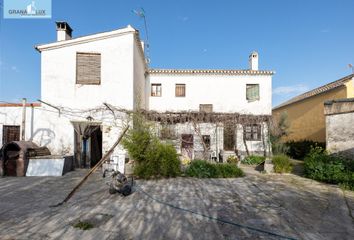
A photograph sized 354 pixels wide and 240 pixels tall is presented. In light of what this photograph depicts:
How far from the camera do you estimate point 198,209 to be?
557cm

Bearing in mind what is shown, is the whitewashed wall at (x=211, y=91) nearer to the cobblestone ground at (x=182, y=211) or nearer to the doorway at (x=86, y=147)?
the doorway at (x=86, y=147)

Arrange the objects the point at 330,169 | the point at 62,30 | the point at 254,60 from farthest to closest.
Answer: the point at 254,60 → the point at 62,30 → the point at 330,169

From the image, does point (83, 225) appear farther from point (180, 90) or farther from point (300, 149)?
point (300, 149)

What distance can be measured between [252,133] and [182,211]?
11.8 meters

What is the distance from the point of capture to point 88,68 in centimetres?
1218

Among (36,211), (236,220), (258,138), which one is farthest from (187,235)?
(258,138)

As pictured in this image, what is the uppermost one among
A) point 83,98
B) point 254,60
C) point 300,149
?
point 254,60

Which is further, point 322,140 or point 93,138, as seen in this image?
point 322,140

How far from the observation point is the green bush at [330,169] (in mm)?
8062

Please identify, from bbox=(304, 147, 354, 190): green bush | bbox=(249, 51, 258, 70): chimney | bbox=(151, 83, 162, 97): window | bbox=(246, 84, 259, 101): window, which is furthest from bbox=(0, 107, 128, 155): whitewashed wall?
bbox=(249, 51, 258, 70): chimney

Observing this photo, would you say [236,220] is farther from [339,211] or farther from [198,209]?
[339,211]

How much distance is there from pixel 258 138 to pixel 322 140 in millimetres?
4402

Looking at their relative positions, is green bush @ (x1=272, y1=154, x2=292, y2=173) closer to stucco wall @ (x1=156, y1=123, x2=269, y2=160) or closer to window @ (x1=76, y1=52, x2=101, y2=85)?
stucco wall @ (x1=156, y1=123, x2=269, y2=160)

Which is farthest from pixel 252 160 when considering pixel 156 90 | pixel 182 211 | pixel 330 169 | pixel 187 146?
pixel 182 211
